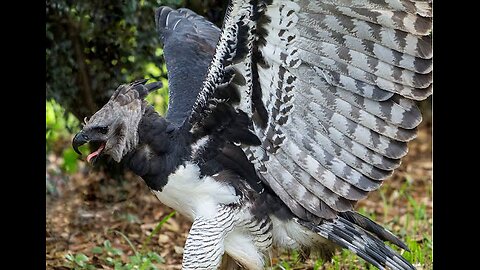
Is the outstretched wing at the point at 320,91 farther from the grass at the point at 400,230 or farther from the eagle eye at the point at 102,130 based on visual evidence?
the grass at the point at 400,230

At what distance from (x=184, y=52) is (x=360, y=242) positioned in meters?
1.86

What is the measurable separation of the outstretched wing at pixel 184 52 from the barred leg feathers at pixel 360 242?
108 cm

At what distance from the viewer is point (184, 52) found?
609 centimetres

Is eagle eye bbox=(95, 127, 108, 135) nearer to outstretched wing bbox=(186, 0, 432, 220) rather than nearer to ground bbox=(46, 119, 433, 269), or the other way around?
outstretched wing bbox=(186, 0, 432, 220)

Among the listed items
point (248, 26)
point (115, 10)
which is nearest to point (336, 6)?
point (248, 26)

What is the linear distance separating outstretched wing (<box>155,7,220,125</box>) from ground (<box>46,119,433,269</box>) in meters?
1.27

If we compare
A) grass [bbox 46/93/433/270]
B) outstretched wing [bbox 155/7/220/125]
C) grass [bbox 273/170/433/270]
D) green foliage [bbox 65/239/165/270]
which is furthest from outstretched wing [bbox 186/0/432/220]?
green foliage [bbox 65/239/165/270]

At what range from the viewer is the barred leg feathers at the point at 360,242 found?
5.05m

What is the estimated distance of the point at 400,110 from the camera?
15.7ft

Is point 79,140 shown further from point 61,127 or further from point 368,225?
point 61,127

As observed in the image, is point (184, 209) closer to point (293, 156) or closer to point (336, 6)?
point (293, 156)

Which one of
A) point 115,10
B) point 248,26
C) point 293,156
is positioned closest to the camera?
point 248,26
